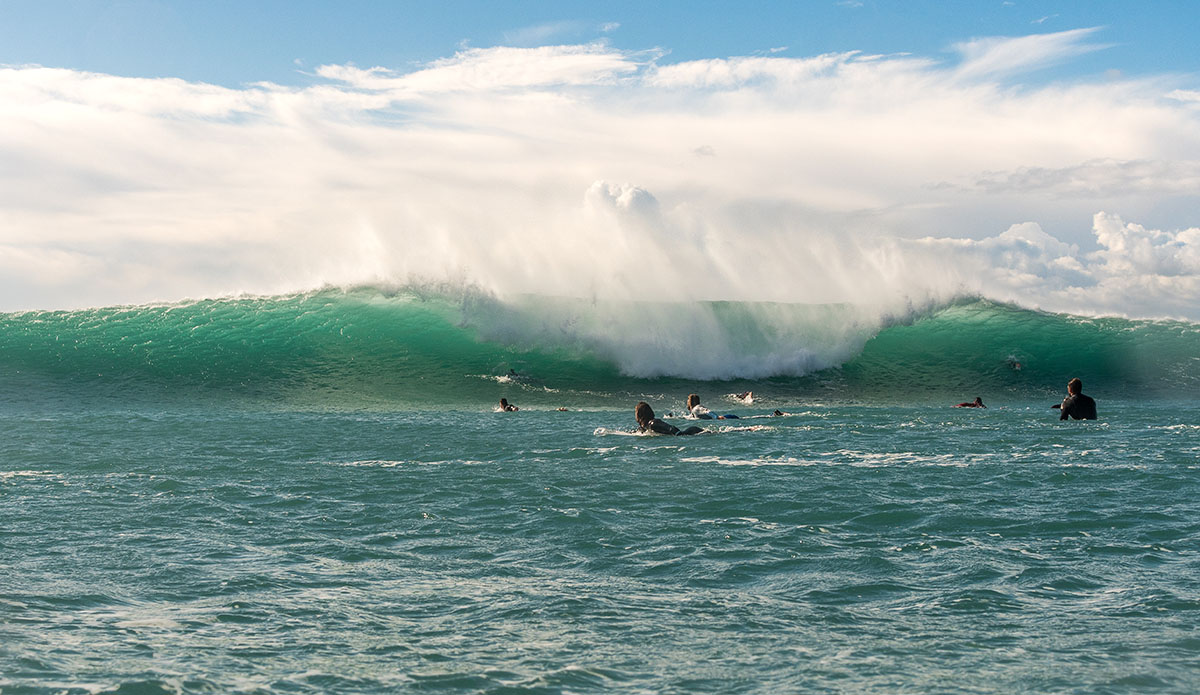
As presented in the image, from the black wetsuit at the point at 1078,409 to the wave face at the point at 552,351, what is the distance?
9.54m

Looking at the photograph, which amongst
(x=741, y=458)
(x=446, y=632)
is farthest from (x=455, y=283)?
(x=446, y=632)

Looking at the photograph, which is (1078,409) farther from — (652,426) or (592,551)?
(592,551)

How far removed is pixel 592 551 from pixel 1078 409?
15.7m

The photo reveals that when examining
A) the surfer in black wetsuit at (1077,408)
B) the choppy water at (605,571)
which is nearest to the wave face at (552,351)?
the surfer in black wetsuit at (1077,408)

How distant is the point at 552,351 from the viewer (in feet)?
115

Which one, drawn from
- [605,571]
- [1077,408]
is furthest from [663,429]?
[605,571]

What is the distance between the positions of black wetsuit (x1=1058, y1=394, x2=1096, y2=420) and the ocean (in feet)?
2.44

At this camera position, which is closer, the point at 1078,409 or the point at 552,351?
the point at 1078,409

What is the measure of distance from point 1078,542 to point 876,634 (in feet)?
12.3

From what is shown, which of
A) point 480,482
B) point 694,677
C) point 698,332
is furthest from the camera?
point 698,332

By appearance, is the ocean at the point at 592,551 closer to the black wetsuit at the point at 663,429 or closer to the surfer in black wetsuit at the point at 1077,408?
the black wetsuit at the point at 663,429

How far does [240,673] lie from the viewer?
5617mm

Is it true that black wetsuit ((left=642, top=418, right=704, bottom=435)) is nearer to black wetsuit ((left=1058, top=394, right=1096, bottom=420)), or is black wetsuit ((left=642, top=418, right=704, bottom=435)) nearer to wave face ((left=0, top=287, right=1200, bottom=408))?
black wetsuit ((left=1058, top=394, right=1096, bottom=420))

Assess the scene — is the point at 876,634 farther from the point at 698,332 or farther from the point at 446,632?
the point at 698,332
